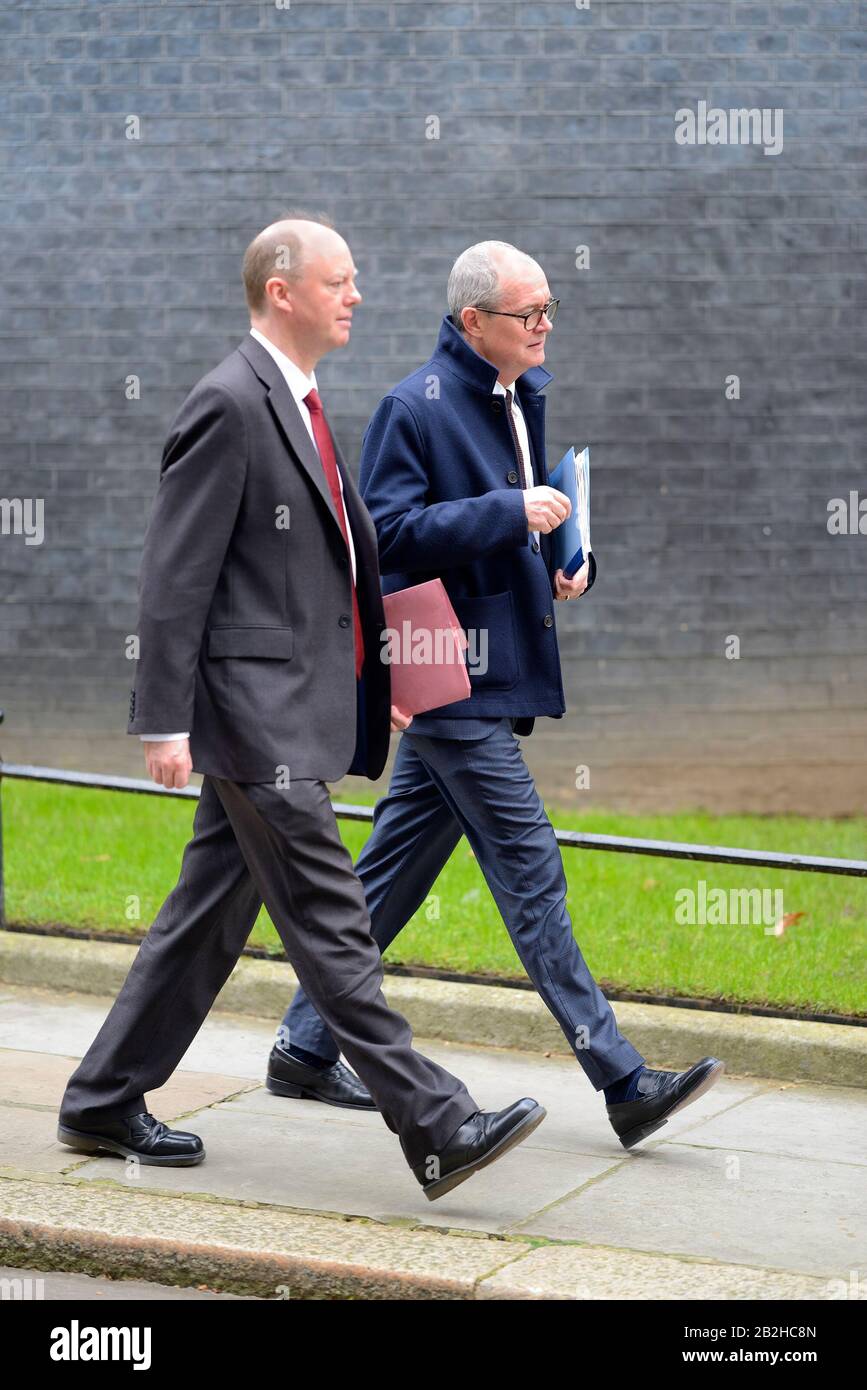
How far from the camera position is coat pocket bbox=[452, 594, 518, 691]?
4.51 meters

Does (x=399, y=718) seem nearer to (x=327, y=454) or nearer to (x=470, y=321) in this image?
(x=327, y=454)

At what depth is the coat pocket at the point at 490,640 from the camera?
4508mm

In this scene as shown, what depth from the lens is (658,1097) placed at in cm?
440

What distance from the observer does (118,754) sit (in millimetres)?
9750

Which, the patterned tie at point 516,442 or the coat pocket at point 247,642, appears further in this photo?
the patterned tie at point 516,442

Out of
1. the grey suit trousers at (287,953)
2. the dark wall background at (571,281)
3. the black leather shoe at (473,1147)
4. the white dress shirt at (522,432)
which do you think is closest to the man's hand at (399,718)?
the grey suit trousers at (287,953)

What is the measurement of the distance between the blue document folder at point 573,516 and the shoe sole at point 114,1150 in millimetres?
1712

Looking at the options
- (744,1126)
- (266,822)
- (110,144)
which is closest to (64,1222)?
(266,822)

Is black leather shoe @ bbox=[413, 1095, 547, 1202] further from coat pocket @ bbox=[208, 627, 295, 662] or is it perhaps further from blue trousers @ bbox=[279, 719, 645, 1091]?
coat pocket @ bbox=[208, 627, 295, 662]

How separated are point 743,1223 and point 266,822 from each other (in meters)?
1.35

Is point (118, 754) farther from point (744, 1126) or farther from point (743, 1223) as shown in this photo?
point (743, 1223)

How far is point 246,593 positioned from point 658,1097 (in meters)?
1.54

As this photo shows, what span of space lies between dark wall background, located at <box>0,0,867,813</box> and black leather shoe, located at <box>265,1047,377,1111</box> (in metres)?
4.69

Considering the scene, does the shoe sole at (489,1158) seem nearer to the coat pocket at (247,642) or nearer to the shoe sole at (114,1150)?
the shoe sole at (114,1150)
